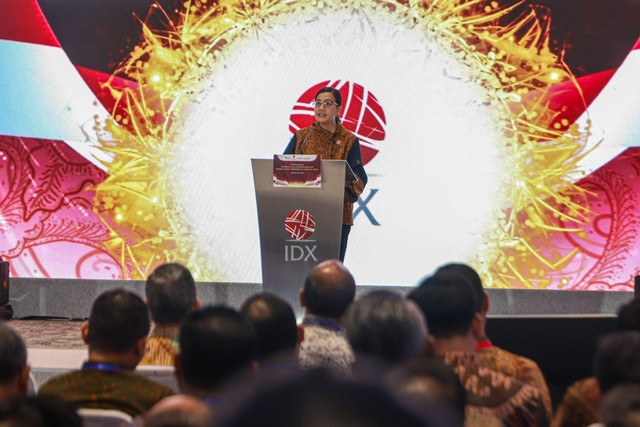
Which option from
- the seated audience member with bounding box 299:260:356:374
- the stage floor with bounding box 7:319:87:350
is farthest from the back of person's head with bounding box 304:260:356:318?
the stage floor with bounding box 7:319:87:350

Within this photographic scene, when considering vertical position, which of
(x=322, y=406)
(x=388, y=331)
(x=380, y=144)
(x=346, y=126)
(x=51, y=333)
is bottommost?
(x=51, y=333)

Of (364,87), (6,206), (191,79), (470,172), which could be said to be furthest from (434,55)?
(6,206)

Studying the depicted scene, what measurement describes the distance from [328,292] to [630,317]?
88 cm

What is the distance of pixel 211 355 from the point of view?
51.8 inches

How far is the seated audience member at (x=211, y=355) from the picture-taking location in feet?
4.28

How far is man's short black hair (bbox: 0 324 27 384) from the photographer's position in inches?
54.9

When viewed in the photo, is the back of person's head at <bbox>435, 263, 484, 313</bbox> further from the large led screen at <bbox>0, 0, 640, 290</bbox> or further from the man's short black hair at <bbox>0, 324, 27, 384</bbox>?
the large led screen at <bbox>0, 0, 640, 290</bbox>

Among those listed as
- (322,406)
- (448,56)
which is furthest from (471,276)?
(448,56)

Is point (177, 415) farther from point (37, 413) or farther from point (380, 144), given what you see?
point (380, 144)

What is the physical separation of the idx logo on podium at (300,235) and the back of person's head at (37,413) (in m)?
2.38

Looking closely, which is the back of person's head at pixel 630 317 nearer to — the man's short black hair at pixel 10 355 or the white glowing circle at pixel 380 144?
the man's short black hair at pixel 10 355

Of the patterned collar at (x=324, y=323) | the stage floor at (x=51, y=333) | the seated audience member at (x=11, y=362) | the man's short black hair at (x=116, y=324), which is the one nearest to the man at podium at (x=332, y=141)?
the patterned collar at (x=324, y=323)

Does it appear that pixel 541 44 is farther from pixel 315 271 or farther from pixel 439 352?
pixel 439 352

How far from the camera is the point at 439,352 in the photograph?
5.40 ft
